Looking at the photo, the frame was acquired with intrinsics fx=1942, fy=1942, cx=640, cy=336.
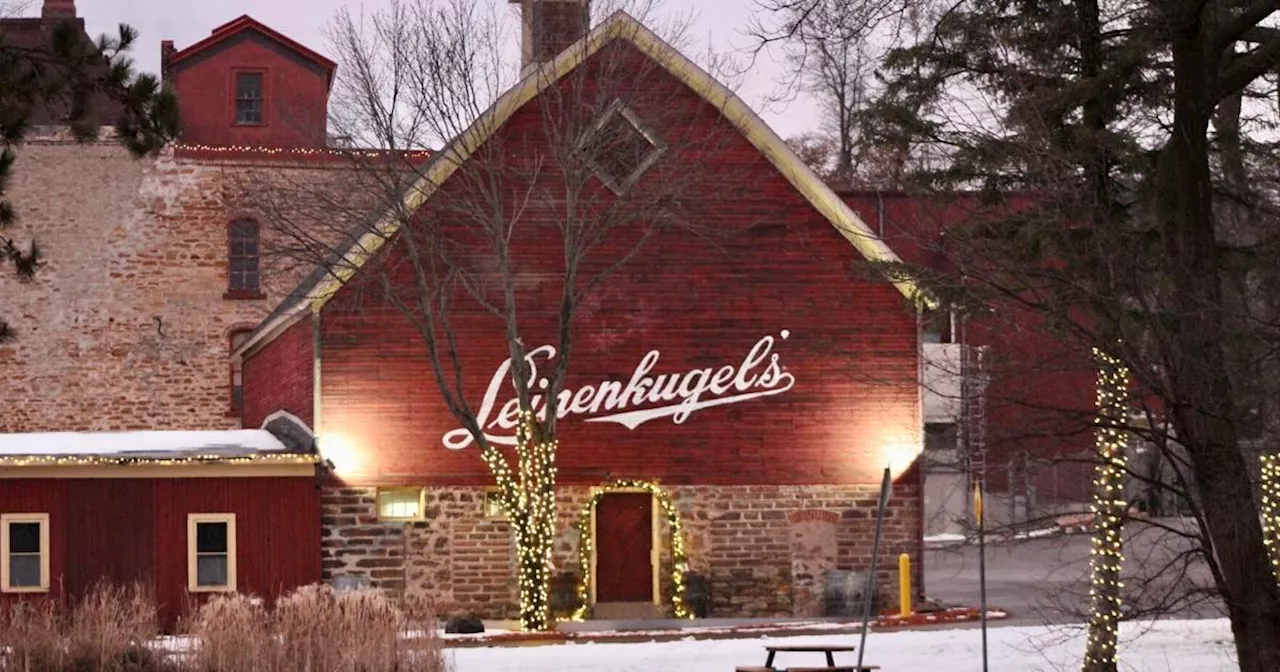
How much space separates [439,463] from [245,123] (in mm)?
16636

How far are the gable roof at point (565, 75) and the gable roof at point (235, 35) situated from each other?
1433 centimetres

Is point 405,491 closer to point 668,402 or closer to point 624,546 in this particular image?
point 624,546

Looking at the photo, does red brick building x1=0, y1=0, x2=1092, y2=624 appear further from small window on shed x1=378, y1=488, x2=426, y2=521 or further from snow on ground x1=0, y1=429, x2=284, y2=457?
snow on ground x1=0, y1=429, x2=284, y2=457

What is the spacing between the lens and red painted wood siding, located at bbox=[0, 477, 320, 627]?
1093 inches

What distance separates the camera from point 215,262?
42406mm

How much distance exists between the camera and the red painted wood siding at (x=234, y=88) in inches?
1690

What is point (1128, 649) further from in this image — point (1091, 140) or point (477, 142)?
point (477, 142)

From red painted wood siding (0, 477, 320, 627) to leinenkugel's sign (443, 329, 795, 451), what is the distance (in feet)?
11.0

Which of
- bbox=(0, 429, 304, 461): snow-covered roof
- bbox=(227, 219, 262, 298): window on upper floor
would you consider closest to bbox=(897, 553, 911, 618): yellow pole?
bbox=(0, 429, 304, 461): snow-covered roof

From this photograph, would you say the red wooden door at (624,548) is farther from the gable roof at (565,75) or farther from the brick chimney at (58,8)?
the brick chimney at (58,8)

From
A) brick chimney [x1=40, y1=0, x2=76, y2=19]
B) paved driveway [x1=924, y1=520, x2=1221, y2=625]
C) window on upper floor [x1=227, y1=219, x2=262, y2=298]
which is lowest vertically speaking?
paved driveway [x1=924, y1=520, x2=1221, y2=625]

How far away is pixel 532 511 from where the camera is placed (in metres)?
27.6

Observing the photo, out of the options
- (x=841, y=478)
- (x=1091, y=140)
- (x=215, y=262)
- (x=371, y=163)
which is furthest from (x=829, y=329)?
(x=215, y=262)

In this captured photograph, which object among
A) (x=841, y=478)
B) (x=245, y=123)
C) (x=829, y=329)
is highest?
(x=245, y=123)
